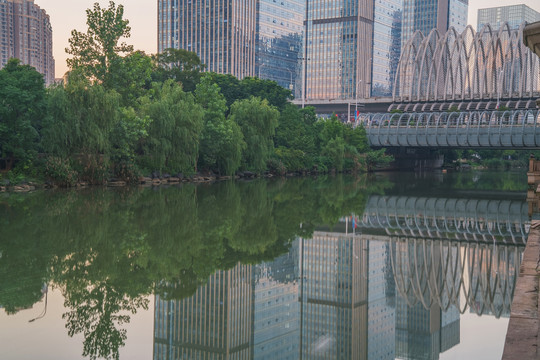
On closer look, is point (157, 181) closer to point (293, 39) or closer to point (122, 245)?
point (122, 245)

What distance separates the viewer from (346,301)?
11.1 m

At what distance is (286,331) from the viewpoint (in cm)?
927

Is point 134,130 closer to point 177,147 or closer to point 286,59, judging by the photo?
point 177,147

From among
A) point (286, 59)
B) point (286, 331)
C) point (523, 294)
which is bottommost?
point (286, 331)

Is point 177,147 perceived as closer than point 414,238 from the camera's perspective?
No

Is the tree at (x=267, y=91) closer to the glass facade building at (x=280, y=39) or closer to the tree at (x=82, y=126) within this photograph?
the tree at (x=82, y=126)

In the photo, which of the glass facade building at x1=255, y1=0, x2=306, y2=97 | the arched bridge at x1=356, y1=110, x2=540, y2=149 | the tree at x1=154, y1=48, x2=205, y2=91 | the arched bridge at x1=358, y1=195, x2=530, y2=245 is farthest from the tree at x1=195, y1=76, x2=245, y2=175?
the glass facade building at x1=255, y1=0, x2=306, y2=97

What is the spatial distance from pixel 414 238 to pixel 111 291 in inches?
416

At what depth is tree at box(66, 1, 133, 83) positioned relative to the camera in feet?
145

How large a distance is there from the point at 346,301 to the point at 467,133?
64.8m

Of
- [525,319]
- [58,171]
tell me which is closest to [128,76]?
[58,171]

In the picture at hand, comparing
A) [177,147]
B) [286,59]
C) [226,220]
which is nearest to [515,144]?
[177,147]

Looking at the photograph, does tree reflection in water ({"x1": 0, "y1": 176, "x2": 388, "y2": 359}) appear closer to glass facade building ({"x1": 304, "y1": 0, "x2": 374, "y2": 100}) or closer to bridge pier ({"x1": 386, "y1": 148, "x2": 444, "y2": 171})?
bridge pier ({"x1": 386, "y1": 148, "x2": 444, "y2": 171})

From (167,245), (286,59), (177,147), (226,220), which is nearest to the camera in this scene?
(167,245)
